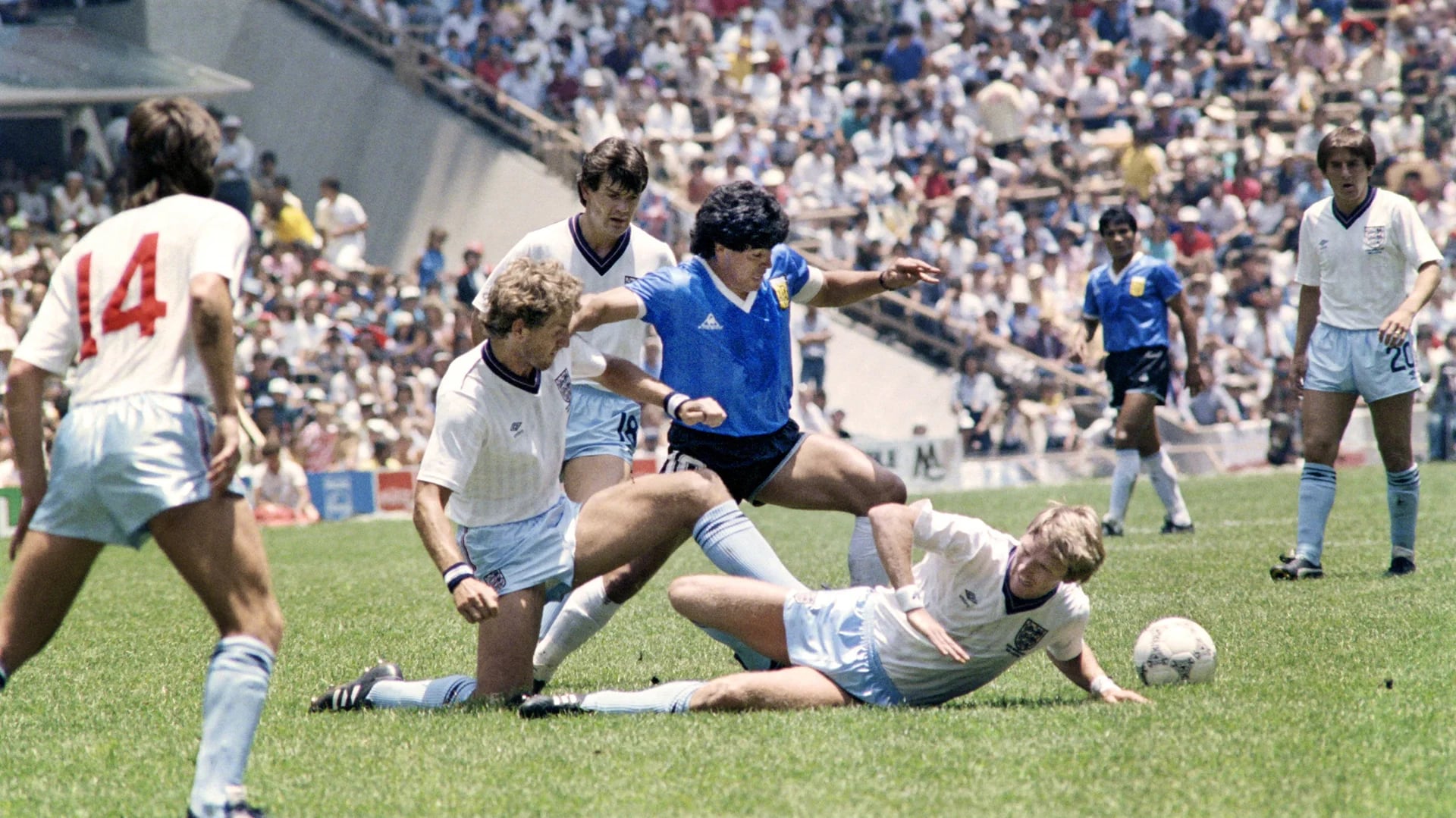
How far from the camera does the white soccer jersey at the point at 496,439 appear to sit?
18.5ft

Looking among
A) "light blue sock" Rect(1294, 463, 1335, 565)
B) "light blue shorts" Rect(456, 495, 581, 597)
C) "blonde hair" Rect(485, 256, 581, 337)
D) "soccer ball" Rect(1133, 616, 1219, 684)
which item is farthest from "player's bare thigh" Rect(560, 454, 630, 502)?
"light blue sock" Rect(1294, 463, 1335, 565)

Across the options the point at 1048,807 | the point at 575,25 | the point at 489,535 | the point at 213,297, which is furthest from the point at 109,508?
the point at 575,25

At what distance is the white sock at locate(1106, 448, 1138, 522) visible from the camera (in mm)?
12500

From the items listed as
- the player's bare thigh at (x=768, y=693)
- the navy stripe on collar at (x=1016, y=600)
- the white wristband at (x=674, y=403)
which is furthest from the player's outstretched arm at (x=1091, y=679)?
the white wristband at (x=674, y=403)

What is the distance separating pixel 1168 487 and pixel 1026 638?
7.46 m

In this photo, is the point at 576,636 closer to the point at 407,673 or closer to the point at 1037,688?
the point at 407,673

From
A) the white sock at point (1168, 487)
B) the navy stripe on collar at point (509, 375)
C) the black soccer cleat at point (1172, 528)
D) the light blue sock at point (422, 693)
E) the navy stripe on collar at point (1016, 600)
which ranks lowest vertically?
the black soccer cleat at point (1172, 528)

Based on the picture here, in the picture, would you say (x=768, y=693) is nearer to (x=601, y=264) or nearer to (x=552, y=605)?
(x=552, y=605)

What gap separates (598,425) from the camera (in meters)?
7.44

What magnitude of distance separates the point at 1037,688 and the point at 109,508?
138 inches

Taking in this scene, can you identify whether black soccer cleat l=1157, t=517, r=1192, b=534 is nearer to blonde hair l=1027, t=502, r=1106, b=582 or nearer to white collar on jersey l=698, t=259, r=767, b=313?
white collar on jersey l=698, t=259, r=767, b=313

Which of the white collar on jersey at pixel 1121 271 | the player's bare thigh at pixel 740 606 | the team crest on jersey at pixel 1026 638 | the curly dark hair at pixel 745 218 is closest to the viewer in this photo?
the team crest on jersey at pixel 1026 638

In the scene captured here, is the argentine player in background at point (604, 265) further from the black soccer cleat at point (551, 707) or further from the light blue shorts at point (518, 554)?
the black soccer cleat at point (551, 707)

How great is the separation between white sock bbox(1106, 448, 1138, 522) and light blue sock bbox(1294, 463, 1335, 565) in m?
3.42
